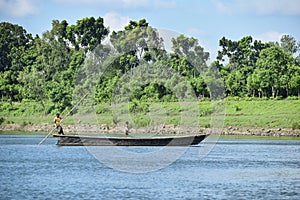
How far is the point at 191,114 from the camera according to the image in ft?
235

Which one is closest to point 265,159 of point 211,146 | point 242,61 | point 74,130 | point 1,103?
point 211,146

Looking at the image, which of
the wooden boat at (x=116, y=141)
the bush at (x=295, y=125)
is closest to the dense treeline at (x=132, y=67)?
the bush at (x=295, y=125)

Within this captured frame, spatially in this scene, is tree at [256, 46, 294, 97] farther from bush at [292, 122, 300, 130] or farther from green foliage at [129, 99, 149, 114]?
green foliage at [129, 99, 149, 114]

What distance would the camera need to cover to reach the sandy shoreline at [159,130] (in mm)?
64812

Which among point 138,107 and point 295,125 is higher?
point 138,107

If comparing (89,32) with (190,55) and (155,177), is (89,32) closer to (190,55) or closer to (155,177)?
(190,55)

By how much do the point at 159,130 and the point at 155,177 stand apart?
36165mm

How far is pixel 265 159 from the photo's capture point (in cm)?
4000

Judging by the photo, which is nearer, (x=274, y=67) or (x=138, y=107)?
(x=138, y=107)

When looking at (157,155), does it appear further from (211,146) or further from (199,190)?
(199,190)

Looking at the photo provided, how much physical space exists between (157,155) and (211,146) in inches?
353

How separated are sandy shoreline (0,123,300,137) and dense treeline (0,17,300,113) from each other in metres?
3.53

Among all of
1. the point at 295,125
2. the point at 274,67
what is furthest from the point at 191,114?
the point at 274,67

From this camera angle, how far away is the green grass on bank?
6850 cm
